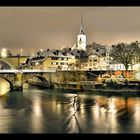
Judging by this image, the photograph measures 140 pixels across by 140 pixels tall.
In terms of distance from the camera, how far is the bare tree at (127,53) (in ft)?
46.1

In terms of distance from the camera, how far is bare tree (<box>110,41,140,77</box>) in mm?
14047

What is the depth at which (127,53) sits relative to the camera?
14305 mm

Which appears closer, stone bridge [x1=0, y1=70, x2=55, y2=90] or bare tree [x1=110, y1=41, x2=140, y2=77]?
stone bridge [x1=0, y1=70, x2=55, y2=90]

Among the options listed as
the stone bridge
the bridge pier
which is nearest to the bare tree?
the stone bridge

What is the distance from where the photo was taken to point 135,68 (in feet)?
45.2

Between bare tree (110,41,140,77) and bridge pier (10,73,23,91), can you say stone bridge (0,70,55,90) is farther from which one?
bare tree (110,41,140,77)

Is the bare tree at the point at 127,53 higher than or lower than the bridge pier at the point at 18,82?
higher

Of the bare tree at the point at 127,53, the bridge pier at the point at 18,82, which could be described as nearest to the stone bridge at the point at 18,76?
the bridge pier at the point at 18,82

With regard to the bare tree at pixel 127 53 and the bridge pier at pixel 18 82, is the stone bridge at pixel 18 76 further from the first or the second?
the bare tree at pixel 127 53

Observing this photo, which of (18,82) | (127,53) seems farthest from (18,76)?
(127,53)

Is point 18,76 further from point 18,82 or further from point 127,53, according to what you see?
point 127,53
